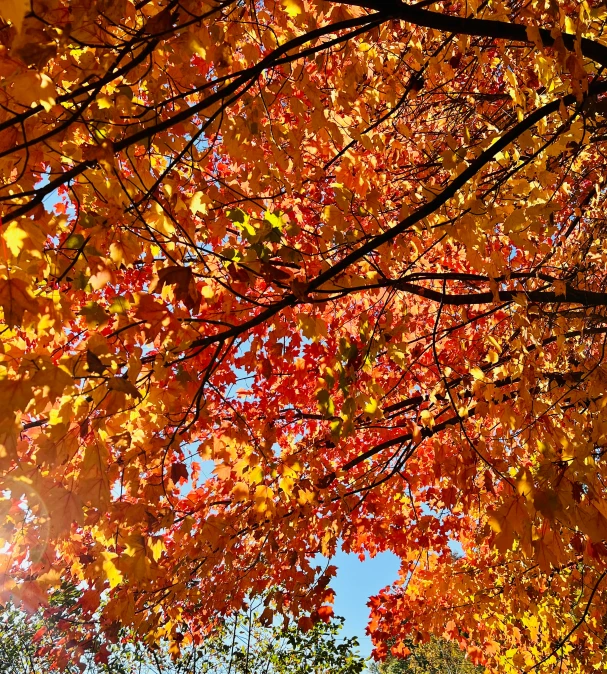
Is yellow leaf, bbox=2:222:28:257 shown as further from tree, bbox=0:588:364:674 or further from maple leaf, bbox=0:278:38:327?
tree, bbox=0:588:364:674

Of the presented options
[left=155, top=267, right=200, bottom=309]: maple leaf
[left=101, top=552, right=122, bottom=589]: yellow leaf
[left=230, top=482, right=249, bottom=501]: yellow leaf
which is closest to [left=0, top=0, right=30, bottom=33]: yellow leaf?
[left=155, top=267, right=200, bottom=309]: maple leaf

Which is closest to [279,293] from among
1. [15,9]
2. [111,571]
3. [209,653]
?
[111,571]

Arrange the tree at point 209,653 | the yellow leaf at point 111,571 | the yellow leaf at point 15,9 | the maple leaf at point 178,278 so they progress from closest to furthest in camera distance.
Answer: the yellow leaf at point 15,9
the maple leaf at point 178,278
the yellow leaf at point 111,571
the tree at point 209,653

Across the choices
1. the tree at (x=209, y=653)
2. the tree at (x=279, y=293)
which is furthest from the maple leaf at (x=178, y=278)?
the tree at (x=209, y=653)

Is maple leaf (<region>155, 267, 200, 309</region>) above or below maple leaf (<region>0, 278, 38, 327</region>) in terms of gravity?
above

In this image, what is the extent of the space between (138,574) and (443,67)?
4.15m

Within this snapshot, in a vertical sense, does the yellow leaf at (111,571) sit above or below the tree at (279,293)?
below

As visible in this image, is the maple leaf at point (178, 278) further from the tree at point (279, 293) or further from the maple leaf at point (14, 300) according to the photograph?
the maple leaf at point (14, 300)

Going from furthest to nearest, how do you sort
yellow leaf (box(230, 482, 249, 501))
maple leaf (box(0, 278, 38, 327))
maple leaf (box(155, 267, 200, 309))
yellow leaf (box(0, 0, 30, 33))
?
yellow leaf (box(230, 482, 249, 501))
maple leaf (box(155, 267, 200, 309))
maple leaf (box(0, 278, 38, 327))
yellow leaf (box(0, 0, 30, 33))

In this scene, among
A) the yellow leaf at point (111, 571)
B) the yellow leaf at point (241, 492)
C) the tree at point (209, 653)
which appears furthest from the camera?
the tree at point (209, 653)

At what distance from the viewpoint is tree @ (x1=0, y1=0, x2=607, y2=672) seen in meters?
1.83

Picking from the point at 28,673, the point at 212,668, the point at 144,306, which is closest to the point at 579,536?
the point at 144,306

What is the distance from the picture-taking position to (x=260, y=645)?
8391mm

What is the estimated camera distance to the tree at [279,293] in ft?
6.00
